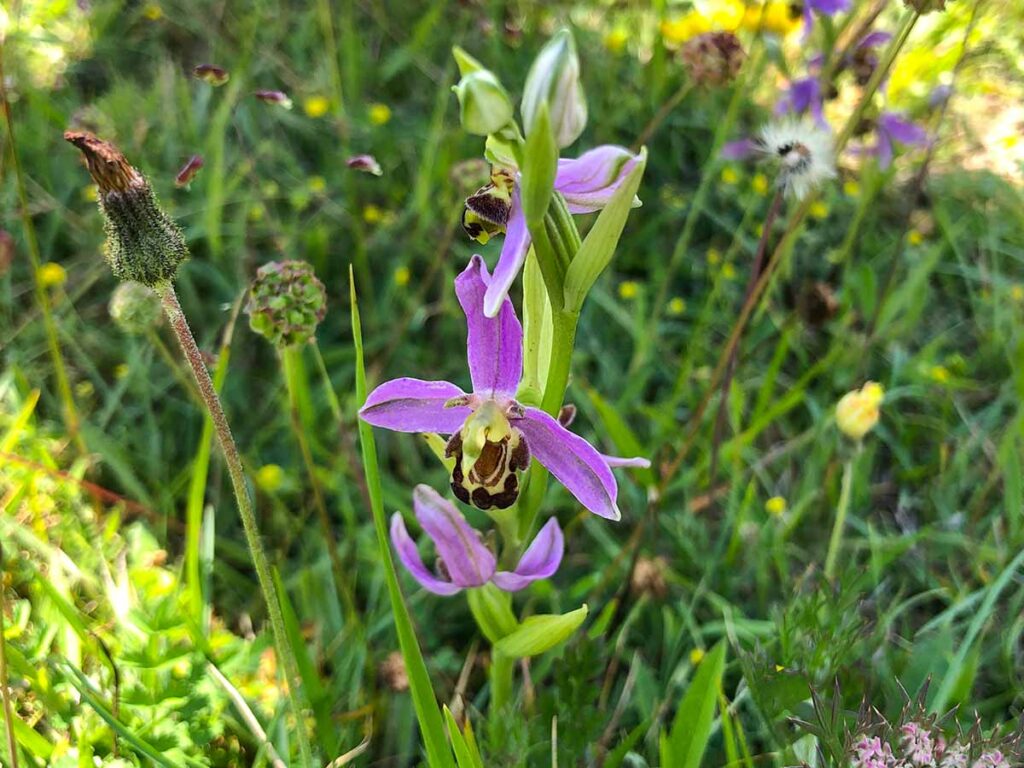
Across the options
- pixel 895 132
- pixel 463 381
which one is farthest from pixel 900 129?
pixel 463 381

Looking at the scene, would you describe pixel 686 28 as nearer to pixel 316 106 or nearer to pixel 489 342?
pixel 316 106

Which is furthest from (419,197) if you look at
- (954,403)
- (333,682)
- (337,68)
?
(954,403)

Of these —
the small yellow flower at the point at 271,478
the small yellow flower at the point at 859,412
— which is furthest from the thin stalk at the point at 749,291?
the small yellow flower at the point at 271,478

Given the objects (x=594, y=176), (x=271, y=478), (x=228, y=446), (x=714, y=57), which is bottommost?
(x=271, y=478)

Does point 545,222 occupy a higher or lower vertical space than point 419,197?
higher

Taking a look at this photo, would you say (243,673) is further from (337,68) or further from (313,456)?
(337,68)

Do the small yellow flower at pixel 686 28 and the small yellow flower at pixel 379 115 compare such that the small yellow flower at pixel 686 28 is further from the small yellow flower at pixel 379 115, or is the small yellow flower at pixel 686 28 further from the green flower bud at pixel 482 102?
the green flower bud at pixel 482 102
